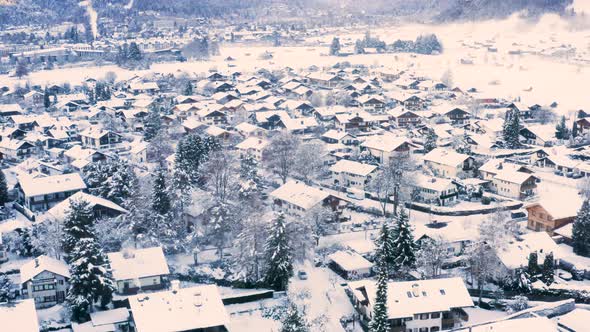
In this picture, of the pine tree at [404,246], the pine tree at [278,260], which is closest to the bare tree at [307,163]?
the pine tree at [404,246]

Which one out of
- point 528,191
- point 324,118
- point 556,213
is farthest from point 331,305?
point 324,118

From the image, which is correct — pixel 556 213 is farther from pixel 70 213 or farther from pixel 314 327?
pixel 70 213

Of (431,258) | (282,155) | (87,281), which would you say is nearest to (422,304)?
(431,258)

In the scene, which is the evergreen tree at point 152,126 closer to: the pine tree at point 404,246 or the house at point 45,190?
the house at point 45,190

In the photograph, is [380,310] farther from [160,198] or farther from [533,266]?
[160,198]

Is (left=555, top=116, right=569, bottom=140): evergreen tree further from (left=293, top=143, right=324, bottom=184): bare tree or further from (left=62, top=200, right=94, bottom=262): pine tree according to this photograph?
(left=62, top=200, right=94, bottom=262): pine tree
